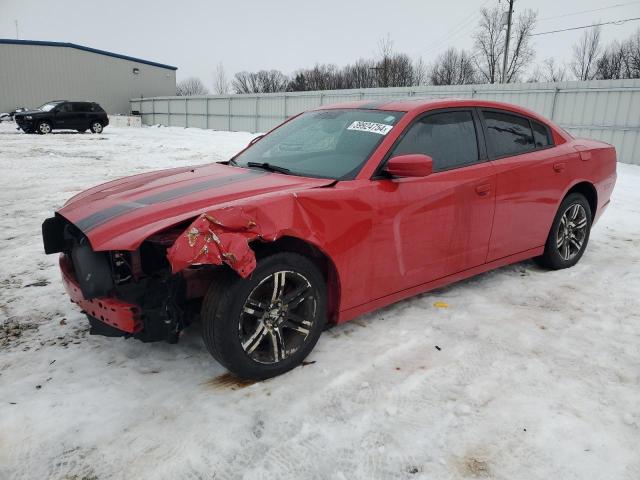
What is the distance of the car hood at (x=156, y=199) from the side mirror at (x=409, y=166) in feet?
1.33

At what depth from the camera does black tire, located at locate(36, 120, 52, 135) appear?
23.2 meters

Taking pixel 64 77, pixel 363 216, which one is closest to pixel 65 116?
pixel 64 77

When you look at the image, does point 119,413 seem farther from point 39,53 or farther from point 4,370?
point 39,53

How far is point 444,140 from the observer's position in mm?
3508

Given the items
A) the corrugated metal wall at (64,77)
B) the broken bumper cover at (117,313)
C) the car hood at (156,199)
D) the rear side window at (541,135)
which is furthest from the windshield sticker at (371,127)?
the corrugated metal wall at (64,77)

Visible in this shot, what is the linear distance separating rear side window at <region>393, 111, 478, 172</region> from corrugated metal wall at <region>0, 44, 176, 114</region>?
41.9m

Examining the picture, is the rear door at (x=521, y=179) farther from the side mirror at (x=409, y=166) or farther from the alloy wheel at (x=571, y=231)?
the side mirror at (x=409, y=166)

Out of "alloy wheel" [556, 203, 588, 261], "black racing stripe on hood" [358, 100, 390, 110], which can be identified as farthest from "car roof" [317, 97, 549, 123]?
"alloy wheel" [556, 203, 588, 261]

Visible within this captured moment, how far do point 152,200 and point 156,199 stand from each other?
0.02 metres

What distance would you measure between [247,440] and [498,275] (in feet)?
9.94

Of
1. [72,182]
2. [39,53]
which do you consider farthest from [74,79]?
[72,182]

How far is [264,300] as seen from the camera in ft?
8.59

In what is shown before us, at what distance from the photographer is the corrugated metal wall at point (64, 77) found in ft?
120

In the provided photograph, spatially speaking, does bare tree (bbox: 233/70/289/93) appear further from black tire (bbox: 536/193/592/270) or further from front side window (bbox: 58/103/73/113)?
black tire (bbox: 536/193/592/270)
